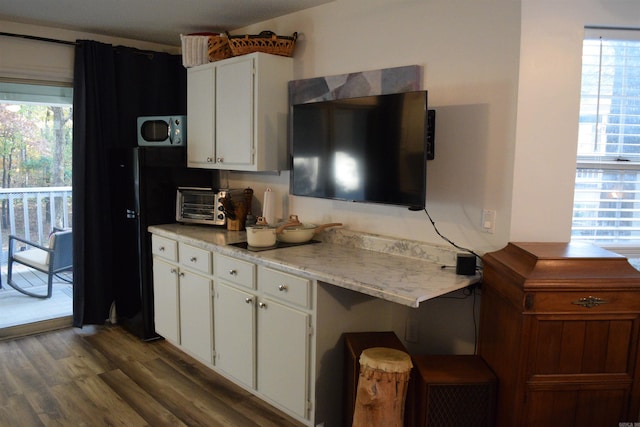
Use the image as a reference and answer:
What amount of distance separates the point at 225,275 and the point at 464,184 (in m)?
1.47

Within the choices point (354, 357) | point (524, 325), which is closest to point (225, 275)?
point (354, 357)

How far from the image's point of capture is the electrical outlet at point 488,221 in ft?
7.68

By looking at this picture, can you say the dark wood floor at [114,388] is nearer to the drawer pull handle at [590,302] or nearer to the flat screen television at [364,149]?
the flat screen television at [364,149]

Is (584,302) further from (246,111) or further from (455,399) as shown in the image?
(246,111)

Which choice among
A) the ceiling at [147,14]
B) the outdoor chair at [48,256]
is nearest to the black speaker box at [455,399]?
the ceiling at [147,14]

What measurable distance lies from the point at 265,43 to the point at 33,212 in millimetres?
2442

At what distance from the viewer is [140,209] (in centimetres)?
357

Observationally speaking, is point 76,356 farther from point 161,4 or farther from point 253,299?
point 161,4

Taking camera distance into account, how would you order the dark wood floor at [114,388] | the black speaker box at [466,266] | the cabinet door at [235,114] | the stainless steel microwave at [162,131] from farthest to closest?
the stainless steel microwave at [162,131] < the cabinet door at [235,114] < the dark wood floor at [114,388] < the black speaker box at [466,266]

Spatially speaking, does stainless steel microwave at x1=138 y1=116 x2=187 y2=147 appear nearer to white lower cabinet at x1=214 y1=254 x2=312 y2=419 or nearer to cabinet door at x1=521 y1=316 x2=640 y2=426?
white lower cabinet at x1=214 y1=254 x2=312 y2=419

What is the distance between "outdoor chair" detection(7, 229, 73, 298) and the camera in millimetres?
3963

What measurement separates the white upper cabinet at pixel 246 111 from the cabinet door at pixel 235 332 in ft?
2.92

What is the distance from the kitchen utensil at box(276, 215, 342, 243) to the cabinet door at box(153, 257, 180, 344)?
0.91 m

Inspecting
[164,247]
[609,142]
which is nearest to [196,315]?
[164,247]
